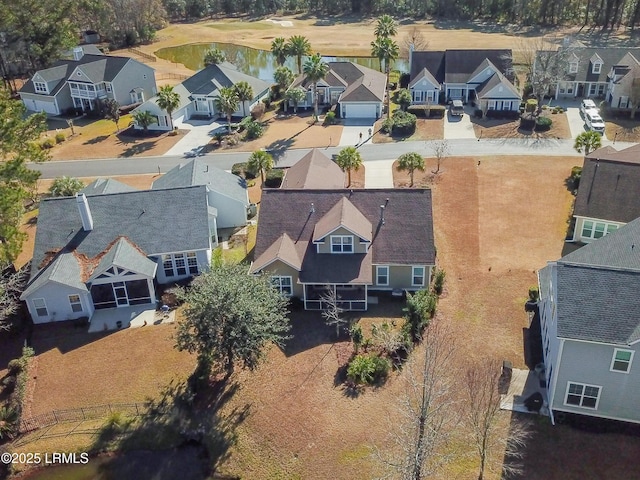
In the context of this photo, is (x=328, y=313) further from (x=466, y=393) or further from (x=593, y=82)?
(x=593, y=82)

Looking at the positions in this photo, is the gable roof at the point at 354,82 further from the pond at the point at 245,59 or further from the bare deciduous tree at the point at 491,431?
the bare deciduous tree at the point at 491,431

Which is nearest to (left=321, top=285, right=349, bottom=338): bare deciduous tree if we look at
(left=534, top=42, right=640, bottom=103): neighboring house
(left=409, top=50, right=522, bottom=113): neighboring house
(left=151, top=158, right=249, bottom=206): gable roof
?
(left=151, top=158, right=249, bottom=206): gable roof

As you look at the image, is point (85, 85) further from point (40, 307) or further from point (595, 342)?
point (595, 342)

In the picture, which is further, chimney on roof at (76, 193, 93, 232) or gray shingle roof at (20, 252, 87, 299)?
chimney on roof at (76, 193, 93, 232)

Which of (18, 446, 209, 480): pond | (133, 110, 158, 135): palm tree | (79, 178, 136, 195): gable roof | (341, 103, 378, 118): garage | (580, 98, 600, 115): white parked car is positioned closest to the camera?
(18, 446, 209, 480): pond

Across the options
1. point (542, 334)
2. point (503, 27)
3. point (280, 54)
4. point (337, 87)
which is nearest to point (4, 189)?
point (542, 334)

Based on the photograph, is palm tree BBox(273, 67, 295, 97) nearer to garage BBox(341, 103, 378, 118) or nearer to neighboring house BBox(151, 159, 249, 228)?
garage BBox(341, 103, 378, 118)
